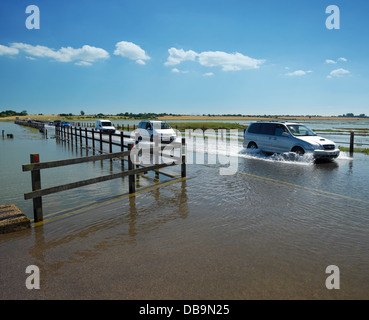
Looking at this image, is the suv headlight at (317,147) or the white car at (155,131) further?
the white car at (155,131)

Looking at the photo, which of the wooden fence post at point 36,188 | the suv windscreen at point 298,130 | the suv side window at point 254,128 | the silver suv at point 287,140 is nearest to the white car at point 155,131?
the silver suv at point 287,140

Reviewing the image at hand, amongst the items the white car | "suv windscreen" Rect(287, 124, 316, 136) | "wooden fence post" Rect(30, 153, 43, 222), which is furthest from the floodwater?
the white car

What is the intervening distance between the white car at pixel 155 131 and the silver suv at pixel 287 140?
770 centimetres

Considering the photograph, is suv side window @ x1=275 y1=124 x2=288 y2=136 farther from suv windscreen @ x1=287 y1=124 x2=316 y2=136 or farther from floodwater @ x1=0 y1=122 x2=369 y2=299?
floodwater @ x1=0 y1=122 x2=369 y2=299

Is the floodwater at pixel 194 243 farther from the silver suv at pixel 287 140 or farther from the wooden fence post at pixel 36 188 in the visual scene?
the silver suv at pixel 287 140

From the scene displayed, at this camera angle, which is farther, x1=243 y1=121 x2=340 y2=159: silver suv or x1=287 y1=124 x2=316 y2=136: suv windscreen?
x1=287 y1=124 x2=316 y2=136: suv windscreen

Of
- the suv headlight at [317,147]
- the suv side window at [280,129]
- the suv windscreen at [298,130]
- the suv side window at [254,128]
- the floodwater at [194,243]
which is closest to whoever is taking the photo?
the floodwater at [194,243]

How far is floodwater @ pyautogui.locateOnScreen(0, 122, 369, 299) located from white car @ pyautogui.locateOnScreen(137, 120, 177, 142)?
571 inches

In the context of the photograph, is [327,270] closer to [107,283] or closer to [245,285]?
[245,285]

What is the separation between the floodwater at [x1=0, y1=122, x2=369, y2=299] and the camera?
11.1 feet

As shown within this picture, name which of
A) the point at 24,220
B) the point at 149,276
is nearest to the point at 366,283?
the point at 149,276

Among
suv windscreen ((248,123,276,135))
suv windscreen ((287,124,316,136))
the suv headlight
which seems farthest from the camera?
suv windscreen ((248,123,276,135))

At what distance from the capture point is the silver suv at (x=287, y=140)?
13.8m

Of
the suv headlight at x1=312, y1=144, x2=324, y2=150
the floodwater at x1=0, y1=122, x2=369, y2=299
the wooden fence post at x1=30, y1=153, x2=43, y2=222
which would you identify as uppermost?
the suv headlight at x1=312, y1=144, x2=324, y2=150
